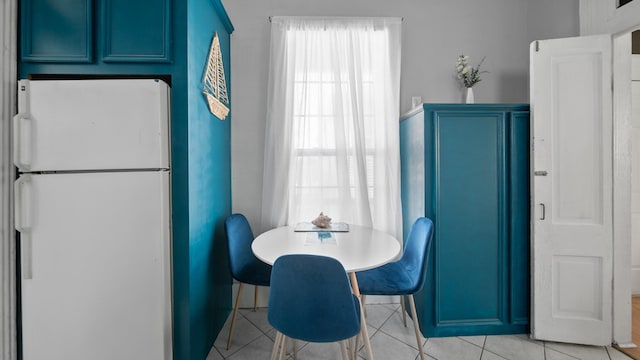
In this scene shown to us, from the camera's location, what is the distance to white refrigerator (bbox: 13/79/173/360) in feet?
4.66

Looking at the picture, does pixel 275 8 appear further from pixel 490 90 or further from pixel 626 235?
pixel 626 235

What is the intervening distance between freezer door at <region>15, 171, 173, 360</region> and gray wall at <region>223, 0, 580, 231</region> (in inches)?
43.7

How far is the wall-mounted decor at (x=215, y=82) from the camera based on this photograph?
1.86 metres

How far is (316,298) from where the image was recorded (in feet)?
4.04

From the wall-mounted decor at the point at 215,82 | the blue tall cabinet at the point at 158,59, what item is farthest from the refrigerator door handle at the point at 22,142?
the wall-mounted decor at the point at 215,82

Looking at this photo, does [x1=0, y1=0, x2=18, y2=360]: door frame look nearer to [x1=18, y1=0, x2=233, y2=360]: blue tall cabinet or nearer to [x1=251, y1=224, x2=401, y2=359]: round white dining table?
[x1=18, y1=0, x2=233, y2=360]: blue tall cabinet

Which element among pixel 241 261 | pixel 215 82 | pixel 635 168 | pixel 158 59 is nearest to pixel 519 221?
pixel 635 168

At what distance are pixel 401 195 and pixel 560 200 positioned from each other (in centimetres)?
113

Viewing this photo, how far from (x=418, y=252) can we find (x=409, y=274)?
168mm

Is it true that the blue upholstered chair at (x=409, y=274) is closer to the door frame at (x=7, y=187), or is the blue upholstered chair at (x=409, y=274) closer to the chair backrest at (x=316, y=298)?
the chair backrest at (x=316, y=298)

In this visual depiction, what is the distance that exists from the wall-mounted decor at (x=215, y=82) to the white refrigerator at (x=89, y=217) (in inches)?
17.2

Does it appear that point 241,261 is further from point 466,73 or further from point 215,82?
point 466,73

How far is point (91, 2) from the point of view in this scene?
155 cm

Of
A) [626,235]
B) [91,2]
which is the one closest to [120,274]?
[91,2]
